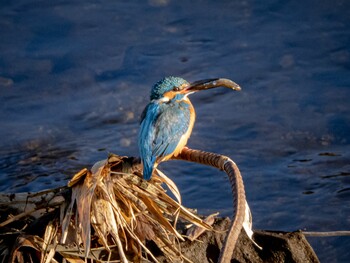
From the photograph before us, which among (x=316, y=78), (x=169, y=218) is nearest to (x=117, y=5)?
(x=316, y=78)

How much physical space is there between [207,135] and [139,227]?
10.6 feet

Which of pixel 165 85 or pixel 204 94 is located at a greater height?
pixel 165 85

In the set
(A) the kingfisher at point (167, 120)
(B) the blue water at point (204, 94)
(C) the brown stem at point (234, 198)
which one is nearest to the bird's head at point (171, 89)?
(A) the kingfisher at point (167, 120)

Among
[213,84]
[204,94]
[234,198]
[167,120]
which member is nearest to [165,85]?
[167,120]

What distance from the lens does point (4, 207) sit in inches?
161

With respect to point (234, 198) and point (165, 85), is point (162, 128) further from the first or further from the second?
point (234, 198)

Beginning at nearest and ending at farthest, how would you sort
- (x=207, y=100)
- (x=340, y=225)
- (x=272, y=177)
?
(x=340, y=225) < (x=272, y=177) < (x=207, y=100)

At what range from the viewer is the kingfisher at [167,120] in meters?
4.05

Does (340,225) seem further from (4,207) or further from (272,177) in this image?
(4,207)

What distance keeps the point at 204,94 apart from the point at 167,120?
340 centimetres

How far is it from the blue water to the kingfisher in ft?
5.56

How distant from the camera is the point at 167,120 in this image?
4.32 meters

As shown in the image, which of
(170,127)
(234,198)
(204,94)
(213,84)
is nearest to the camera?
(234,198)

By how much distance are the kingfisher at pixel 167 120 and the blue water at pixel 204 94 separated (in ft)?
5.56
